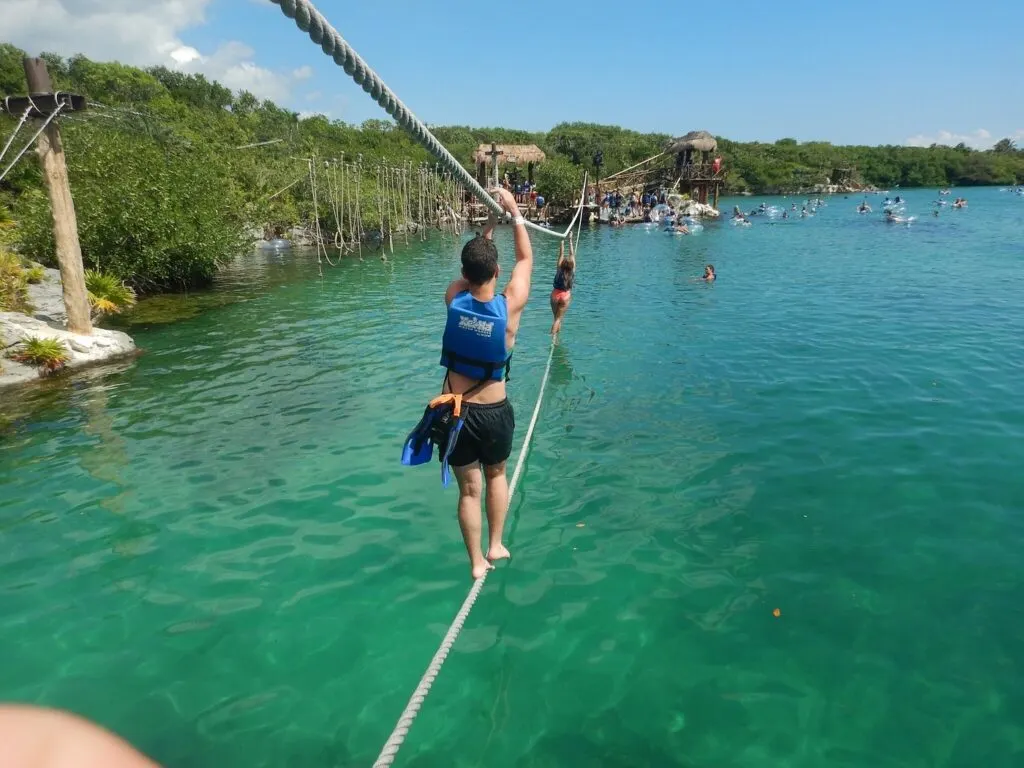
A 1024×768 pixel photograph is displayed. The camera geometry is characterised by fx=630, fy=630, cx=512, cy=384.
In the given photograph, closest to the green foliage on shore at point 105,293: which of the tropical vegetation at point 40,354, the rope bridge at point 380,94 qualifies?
the tropical vegetation at point 40,354

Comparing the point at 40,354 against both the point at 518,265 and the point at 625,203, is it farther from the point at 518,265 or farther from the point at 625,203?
the point at 625,203

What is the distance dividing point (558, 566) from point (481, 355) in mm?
2546

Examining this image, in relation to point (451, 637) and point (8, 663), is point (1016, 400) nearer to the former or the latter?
point (451, 637)

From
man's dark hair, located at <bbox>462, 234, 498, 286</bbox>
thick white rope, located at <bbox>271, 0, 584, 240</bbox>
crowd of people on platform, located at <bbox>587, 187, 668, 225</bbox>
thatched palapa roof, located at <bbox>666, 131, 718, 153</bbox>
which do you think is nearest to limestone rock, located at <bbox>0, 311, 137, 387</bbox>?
man's dark hair, located at <bbox>462, 234, 498, 286</bbox>

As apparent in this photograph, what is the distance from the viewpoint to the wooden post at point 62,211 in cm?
1184

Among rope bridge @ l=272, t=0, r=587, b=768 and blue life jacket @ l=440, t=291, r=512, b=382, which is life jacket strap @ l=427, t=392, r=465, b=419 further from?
rope bridge @ l=272, t=0, r=587, b=768

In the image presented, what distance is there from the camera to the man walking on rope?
4.36 meters

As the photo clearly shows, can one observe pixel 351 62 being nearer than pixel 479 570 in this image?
Yes

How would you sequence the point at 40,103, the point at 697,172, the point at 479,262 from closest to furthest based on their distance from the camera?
1. the point at 479,262
2. the point at 40,103
3. the point at 697,172

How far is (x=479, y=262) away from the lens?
167 inches

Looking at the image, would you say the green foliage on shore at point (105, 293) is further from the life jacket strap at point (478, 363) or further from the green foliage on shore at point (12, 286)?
the life jacket strap at point (478, 363)

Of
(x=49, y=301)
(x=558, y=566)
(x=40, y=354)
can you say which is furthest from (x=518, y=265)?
(x=49, y=301)

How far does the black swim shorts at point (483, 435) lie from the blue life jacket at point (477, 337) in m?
0.22

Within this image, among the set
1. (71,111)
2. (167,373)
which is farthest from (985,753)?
(71,111)
